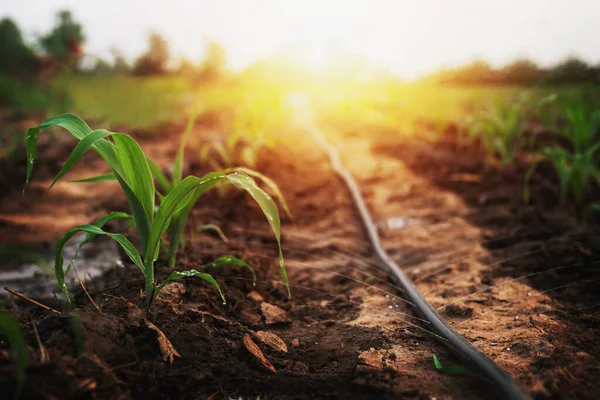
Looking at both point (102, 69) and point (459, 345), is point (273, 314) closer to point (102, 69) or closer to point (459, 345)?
point (459, 345)

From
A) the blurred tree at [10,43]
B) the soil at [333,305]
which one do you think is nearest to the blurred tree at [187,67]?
the blurred tree at [10,43]

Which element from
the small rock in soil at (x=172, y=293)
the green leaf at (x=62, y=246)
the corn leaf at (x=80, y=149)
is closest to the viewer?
the corn leaf at (x=80, y=149)

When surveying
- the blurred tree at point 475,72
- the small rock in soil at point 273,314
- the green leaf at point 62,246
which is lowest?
the small rock in soil at point 273,314

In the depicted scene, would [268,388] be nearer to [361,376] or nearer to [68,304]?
[361,376]

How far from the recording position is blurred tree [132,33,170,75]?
24025 millimetres

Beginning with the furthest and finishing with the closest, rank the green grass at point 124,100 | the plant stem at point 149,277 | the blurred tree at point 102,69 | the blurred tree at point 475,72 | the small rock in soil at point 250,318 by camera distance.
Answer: the blurred tree at point 475,72, the blurred tree at point 102,69, the green grass at point 124,100, the small rock in soil at point 250,318, the plant stem at point 149,277

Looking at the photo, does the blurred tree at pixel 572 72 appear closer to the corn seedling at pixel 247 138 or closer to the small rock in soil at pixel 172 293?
the corn seedling at pixel 247 138

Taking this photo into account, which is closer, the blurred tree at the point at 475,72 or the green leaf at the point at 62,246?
the green leaf at the point at 62,246

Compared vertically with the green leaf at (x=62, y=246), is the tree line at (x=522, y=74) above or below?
above

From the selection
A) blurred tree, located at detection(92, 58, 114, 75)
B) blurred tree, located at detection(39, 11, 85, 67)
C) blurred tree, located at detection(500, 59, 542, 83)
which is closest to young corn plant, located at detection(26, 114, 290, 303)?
blurred tree, located at detection(39, 11, 85, 67)

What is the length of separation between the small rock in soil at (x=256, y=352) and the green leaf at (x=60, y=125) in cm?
80

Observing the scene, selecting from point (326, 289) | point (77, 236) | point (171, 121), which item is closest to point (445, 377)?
point (326, 289)

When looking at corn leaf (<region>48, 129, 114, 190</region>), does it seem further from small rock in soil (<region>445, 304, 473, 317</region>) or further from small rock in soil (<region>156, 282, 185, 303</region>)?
small rock in soil (<region>445, 304, 473, 317</region>)

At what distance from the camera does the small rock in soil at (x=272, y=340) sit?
5.00 ft
